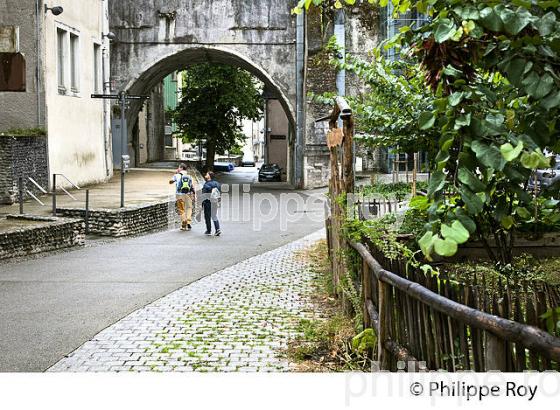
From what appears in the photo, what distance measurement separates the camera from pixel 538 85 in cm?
319

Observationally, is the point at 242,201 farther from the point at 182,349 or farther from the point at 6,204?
the point at 182,349

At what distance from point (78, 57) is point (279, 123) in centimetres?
3150

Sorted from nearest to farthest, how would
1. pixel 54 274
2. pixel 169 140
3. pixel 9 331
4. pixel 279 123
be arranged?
pixel 9 331 → pixel 54 274 → pixel 279 123 → pixel 169 140

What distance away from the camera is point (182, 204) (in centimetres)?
1992

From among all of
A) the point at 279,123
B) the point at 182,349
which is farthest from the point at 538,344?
the point at 279,123

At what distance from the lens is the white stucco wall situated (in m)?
24.0

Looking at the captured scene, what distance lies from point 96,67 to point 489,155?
27996mm

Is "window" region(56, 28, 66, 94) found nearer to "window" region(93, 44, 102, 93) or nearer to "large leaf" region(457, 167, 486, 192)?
"window" region(93, 44, 102, 93)

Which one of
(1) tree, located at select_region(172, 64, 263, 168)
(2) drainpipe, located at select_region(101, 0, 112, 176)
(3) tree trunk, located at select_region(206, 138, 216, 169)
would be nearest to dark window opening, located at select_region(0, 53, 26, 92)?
(2) drainpipe, located at select_region(101, 0, 112, 176)

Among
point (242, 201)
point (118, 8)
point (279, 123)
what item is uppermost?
point (118, 8)

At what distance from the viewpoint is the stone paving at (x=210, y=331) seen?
6.59 m

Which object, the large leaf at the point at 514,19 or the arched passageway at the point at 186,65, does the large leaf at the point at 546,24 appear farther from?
the arched passageway at the point at 186,65

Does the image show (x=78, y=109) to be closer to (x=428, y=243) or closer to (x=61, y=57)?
(x=61, y=57)

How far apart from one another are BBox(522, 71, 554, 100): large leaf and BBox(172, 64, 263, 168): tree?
1642 inches
